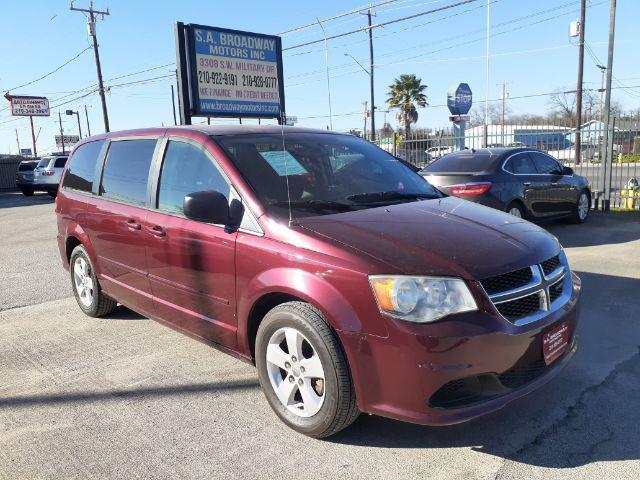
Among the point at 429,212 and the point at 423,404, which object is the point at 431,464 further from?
the point at 429,212

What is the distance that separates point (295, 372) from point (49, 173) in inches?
886

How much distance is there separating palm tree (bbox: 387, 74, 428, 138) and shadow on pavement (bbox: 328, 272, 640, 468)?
128ft

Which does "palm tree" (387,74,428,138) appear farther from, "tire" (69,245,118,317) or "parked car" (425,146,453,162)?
"tire" (69,245,118,317)

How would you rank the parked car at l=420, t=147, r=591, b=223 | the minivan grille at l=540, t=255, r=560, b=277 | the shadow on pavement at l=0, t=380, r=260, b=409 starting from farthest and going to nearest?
1. the parked car at l=420, t=147, r=591, b=223
2. the shadow on pavement at l=0, t=380, r=260, b=409
3. the minivan grille at l=540, t=255, r=560, b=277

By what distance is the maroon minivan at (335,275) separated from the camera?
2602mm

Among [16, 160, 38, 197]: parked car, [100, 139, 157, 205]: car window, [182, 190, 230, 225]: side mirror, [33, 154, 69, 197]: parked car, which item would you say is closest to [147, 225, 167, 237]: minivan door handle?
[100, 139, 157, 205]: car window

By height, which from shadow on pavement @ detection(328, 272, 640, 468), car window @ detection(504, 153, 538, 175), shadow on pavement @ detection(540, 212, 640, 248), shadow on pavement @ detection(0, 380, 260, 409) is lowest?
shadow on pavement @ detection(540, 212, 640, 248)

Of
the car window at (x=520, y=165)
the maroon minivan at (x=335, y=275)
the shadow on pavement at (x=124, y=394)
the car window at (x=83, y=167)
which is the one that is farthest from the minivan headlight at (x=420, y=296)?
the car window at (x=520, y=165)

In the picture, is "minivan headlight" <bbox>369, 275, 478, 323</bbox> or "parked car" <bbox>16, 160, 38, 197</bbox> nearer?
"minivan headlight" <bbox>369, 275, 478, 323</bbox>

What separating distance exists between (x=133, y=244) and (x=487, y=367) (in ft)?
9.34

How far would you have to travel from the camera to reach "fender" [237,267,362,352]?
268 cm

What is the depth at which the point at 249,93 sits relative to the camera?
12.3 metres

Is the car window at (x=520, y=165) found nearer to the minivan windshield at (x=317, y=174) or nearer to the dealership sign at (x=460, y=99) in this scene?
the minivan windshield at (x=317, y=174)

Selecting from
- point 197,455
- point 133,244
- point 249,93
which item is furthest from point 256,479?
point 249,93
